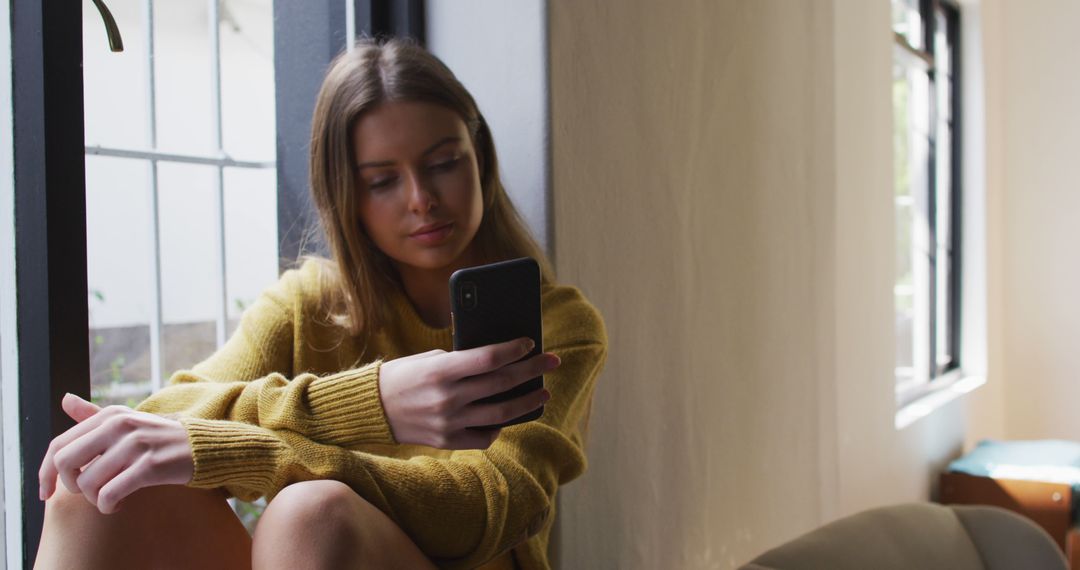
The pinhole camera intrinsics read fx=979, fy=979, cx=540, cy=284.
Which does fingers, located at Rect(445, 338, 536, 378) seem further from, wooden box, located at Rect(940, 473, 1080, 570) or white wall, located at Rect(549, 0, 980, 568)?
wooden box, located at Rect(940, 473, 1080, 570)

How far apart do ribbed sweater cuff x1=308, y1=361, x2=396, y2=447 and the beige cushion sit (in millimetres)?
592

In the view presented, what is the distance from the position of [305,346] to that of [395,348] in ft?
0.38

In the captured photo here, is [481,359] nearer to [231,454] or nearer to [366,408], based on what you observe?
[366,408]

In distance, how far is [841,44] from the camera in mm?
2543

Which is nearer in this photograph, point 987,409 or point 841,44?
point 841,44

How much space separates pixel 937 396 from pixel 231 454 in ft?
10.4

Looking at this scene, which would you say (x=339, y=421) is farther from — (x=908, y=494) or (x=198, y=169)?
(x=908, y=494)

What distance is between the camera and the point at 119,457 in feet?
2.90

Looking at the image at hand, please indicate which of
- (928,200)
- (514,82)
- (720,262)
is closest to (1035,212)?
(928,200)

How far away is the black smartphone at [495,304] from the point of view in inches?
36.6

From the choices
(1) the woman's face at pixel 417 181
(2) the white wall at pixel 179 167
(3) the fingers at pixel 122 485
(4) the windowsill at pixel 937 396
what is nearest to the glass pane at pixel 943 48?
(4) the windowsill at pixel 937 396

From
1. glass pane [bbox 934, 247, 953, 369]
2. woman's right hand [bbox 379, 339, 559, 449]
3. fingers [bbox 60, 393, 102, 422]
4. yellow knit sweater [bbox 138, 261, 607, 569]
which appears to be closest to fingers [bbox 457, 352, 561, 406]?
woman's right hand [bbox 379, 339, 559, 449]

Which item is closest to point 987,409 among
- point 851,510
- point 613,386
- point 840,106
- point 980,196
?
point 980,196

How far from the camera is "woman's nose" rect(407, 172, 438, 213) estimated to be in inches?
46.3
